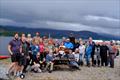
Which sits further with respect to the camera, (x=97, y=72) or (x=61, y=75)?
(x=97, y=72)

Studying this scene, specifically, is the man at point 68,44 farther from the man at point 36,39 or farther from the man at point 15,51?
the man at point 15,51

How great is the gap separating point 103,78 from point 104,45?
453 centimetres

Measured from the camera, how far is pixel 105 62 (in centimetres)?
1936

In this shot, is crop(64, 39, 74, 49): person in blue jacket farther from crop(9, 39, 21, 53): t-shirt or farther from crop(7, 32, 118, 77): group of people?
crop(9, 39, 21, 53): t-shirt

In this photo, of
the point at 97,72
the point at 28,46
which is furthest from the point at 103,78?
the point at 28,46

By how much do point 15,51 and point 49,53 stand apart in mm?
2895

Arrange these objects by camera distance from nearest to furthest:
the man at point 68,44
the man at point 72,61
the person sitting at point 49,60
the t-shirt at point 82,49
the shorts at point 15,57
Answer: the shorts at point 15,57, the person sitting at point 49,60, the man at point 72,61, the man at point 68,44, the t-shirt at point 82,49

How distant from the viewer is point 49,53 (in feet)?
54.4

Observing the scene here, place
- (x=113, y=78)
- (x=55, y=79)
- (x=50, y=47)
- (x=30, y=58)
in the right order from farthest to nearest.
A: 1. (x=50, y=47)
2. (x=30, y=58)
3. (x=113, y=78)
4. (x=55, y=79)

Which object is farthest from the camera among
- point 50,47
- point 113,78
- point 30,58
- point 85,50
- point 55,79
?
point 85,50

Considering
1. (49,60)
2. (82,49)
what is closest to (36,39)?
(49,60)

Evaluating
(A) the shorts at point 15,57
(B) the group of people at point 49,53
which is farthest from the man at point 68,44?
(A) the shorts at point 15,57

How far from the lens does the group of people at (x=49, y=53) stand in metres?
14.0

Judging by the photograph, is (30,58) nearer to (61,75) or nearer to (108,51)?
(61,75)
